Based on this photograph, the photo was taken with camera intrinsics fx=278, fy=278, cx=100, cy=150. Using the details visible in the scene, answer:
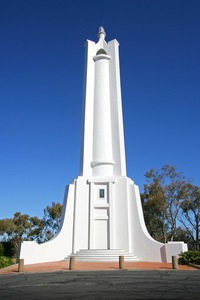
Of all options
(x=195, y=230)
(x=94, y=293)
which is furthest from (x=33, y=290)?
(x=195, y=230)

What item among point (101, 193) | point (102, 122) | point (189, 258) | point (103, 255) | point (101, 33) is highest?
point (101, 33)

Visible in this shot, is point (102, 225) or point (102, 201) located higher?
point (102, 201)

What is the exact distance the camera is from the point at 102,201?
2211cm

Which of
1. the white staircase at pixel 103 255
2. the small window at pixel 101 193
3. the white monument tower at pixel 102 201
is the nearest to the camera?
the white staircase at pixel 103 255

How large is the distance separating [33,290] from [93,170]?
50.6 ft

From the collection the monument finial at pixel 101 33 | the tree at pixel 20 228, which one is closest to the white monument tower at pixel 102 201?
the monument finial at pixel 101 33

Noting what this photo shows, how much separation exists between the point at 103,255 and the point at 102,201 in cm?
444

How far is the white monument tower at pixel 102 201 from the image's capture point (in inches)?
768

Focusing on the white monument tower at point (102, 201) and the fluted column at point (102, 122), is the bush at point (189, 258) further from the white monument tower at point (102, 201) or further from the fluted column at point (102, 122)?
the fluted column at point (102, 122)

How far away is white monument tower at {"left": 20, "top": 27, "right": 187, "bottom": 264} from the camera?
19500 mm

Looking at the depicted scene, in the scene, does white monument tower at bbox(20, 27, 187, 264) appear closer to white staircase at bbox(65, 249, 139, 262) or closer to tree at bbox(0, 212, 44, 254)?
white staircase at bbox(65, 249, 139, 262)

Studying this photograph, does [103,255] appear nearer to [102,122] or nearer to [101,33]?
[102,122]

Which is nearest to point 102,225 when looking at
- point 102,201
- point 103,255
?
point 102,201

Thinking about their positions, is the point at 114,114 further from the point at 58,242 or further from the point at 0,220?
the point at 0,220
